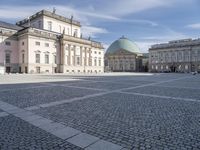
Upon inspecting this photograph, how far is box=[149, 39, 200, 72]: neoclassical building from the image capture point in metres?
92.9

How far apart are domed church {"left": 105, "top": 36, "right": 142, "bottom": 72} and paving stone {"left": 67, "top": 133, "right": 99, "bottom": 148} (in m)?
105

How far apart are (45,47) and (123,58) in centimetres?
6517

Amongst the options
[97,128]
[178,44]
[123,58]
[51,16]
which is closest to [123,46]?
[123,58]

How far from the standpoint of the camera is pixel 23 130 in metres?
5.30

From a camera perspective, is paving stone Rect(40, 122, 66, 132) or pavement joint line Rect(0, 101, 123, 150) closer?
pavement joint line Rect(0, 101, 123, 150)

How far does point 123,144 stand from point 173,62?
104439 mm

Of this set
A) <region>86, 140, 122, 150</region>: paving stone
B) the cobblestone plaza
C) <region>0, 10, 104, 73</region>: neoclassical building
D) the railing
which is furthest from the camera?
the railing

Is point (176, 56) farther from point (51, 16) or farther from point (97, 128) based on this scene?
point (97, 128)

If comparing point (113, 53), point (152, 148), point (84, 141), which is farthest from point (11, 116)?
point (113, 53)

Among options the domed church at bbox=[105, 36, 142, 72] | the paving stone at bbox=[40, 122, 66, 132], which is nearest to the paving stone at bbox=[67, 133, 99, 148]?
the paving stone at bbox=[40, 122, 66, 132]

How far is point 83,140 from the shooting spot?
4668mm

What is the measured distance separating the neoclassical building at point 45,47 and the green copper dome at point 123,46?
45.4 metres

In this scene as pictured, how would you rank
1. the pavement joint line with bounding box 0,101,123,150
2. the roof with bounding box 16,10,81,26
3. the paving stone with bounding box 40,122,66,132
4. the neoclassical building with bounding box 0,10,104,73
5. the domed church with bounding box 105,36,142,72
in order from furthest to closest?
the domed church with bounding box 105,36,142,72, the roof with bounding box 16,10,81,26, the neoclassical building with bounding box 0,10,104,73, the paving stone with bounding box 40,122,66,132, the pavement joint line with bounding box 0,101,123,150

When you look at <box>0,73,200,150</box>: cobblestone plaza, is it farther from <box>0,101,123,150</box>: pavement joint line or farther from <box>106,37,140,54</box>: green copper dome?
<box>106,37,140,54</box>: green copper dome
